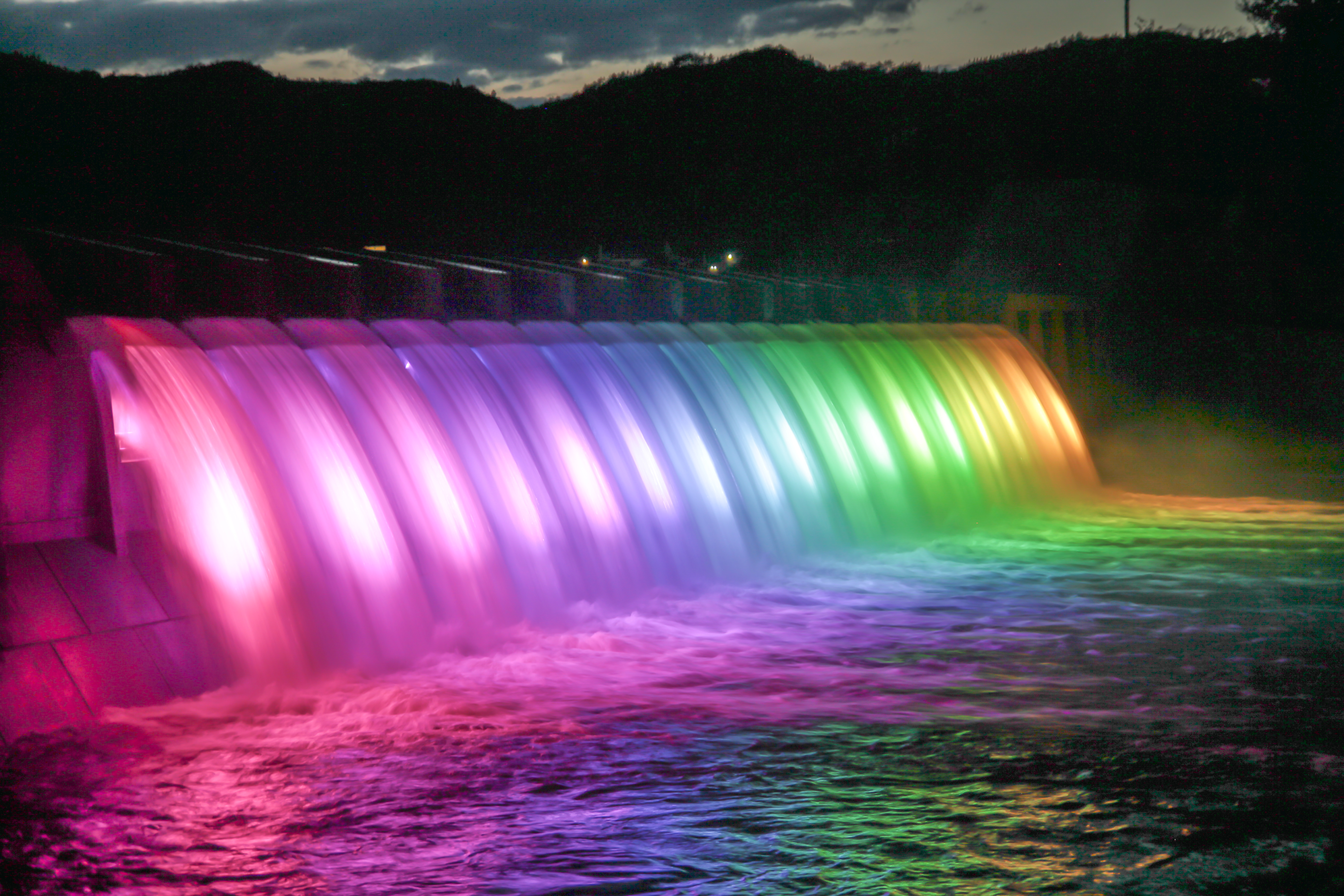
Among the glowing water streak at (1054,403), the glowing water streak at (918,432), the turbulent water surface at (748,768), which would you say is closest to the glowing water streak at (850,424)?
the glowing water streak at (918,432)

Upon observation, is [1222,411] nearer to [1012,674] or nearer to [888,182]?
[1012,674]

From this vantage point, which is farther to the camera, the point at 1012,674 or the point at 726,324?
the point at 726,324

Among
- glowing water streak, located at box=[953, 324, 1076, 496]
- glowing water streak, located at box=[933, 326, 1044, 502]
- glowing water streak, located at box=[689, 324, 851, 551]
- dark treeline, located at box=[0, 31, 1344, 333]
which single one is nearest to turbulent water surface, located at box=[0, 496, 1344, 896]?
glowing water streak, located at box=[689, 324, 851, 551]

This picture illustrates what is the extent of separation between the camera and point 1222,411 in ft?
72.0

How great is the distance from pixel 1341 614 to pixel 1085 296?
68.3 feet

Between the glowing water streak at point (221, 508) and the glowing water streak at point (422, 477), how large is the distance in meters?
1.04

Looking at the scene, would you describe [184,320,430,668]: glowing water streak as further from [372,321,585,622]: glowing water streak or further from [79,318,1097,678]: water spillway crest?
[372,321,585,622]: glowing water streak

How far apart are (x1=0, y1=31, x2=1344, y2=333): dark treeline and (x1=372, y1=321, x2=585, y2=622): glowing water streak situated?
18.9ft

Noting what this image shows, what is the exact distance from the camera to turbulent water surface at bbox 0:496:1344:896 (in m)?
5.00

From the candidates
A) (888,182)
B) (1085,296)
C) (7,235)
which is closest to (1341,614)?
(7,235)

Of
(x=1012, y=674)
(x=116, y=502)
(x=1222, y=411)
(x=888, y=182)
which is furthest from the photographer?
(x=888, y=182)

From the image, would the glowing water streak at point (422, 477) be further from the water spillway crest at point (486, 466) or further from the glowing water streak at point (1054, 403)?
the glowing water streak at point (1054, 403)

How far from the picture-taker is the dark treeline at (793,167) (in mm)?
26797

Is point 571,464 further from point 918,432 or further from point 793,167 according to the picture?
point 793,167
